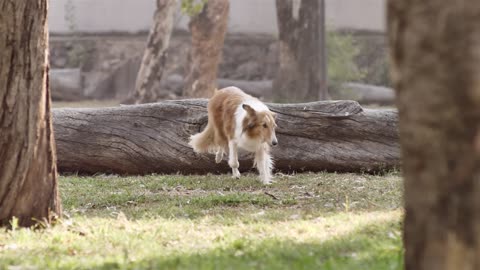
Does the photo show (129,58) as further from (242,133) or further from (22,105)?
(22,105)

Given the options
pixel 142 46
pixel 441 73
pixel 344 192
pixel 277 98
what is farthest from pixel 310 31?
pixel 441 73

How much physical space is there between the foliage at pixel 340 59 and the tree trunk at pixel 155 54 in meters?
4.85

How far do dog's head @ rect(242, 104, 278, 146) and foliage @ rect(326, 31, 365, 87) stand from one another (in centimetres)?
1379

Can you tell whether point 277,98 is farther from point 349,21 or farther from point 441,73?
point 441,73

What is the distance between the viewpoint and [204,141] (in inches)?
461

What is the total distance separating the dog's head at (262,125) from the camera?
11203 mm

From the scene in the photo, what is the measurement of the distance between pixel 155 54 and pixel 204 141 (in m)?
11.2

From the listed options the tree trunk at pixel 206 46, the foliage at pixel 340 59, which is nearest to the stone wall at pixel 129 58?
the foliage at pixel 340 59

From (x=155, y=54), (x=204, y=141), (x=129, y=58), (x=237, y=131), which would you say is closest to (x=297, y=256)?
(x=237, y=131)

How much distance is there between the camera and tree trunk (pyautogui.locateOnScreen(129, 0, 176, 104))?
22453 mm

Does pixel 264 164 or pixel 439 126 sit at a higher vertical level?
pixel 439 126

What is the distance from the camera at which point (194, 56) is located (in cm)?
2288

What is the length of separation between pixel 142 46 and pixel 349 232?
19.2 m

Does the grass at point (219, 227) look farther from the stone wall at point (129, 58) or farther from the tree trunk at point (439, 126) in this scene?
the stone wall at point (129, 58)
